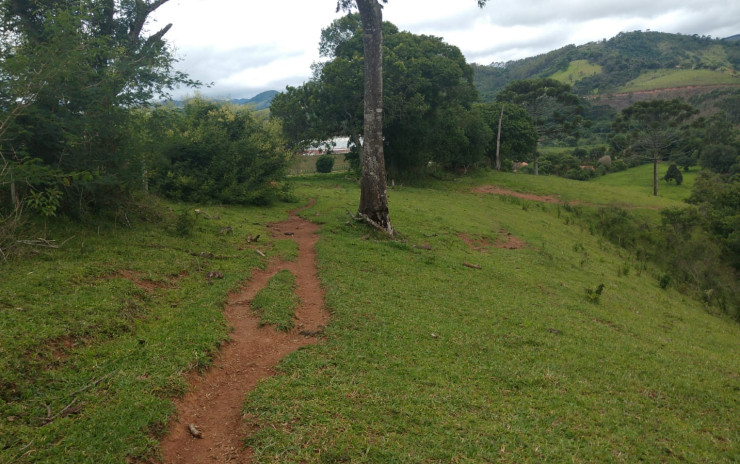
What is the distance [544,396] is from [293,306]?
3.84 m

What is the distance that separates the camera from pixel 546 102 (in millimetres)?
43969

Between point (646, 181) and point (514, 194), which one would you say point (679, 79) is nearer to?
point (646, 181)

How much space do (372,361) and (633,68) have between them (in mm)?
127151

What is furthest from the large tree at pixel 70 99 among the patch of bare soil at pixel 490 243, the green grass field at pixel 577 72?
the green grass field at pixel 577 72

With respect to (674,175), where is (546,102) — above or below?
above

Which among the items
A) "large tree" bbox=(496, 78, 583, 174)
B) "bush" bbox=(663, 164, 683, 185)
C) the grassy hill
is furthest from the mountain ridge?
the grassy hill

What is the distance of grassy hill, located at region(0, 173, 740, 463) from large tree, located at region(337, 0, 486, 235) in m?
2.12

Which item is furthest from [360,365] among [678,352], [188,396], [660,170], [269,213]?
[660,170]

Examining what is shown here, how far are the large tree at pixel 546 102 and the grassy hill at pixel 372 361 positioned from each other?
121ft

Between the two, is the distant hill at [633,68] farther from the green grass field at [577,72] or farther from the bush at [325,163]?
the bush at [325,163]

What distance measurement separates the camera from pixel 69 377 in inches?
155

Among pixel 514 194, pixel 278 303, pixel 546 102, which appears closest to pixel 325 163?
pixel 514 194

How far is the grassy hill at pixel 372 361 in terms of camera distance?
3.60 m

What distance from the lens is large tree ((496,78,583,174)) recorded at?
43.3 meters
